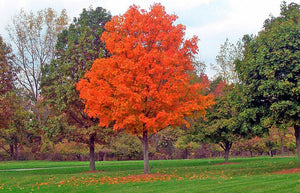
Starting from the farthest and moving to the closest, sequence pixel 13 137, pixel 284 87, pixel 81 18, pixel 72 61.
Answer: pixel 13 137 < pixel 81 18 < pixel 72 61 < pixel 284 87

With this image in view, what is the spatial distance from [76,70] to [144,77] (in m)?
8.44

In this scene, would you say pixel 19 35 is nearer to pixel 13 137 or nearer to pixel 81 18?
pixel 81 18

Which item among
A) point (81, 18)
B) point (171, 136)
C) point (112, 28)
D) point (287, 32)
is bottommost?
point (171, 136)

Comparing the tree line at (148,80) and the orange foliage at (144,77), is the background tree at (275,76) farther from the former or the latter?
the orange foliage at (144,77)

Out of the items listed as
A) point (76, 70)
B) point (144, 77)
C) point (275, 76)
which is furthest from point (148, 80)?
point (76, 70)

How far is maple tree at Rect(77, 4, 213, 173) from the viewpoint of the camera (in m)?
16.4

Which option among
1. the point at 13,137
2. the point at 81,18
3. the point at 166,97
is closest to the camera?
the point at 166,97

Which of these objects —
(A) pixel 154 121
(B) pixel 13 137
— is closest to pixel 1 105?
(A) pixel 154 121

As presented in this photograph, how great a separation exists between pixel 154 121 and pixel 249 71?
5.99m

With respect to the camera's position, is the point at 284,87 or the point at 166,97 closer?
the point at 284,87

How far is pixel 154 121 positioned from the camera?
16.4m

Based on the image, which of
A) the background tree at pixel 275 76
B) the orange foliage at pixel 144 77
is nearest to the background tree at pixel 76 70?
the orange foliage at pixel 144 77

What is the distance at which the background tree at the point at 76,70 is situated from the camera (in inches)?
868

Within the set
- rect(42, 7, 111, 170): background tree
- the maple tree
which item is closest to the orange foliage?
the maple tree
